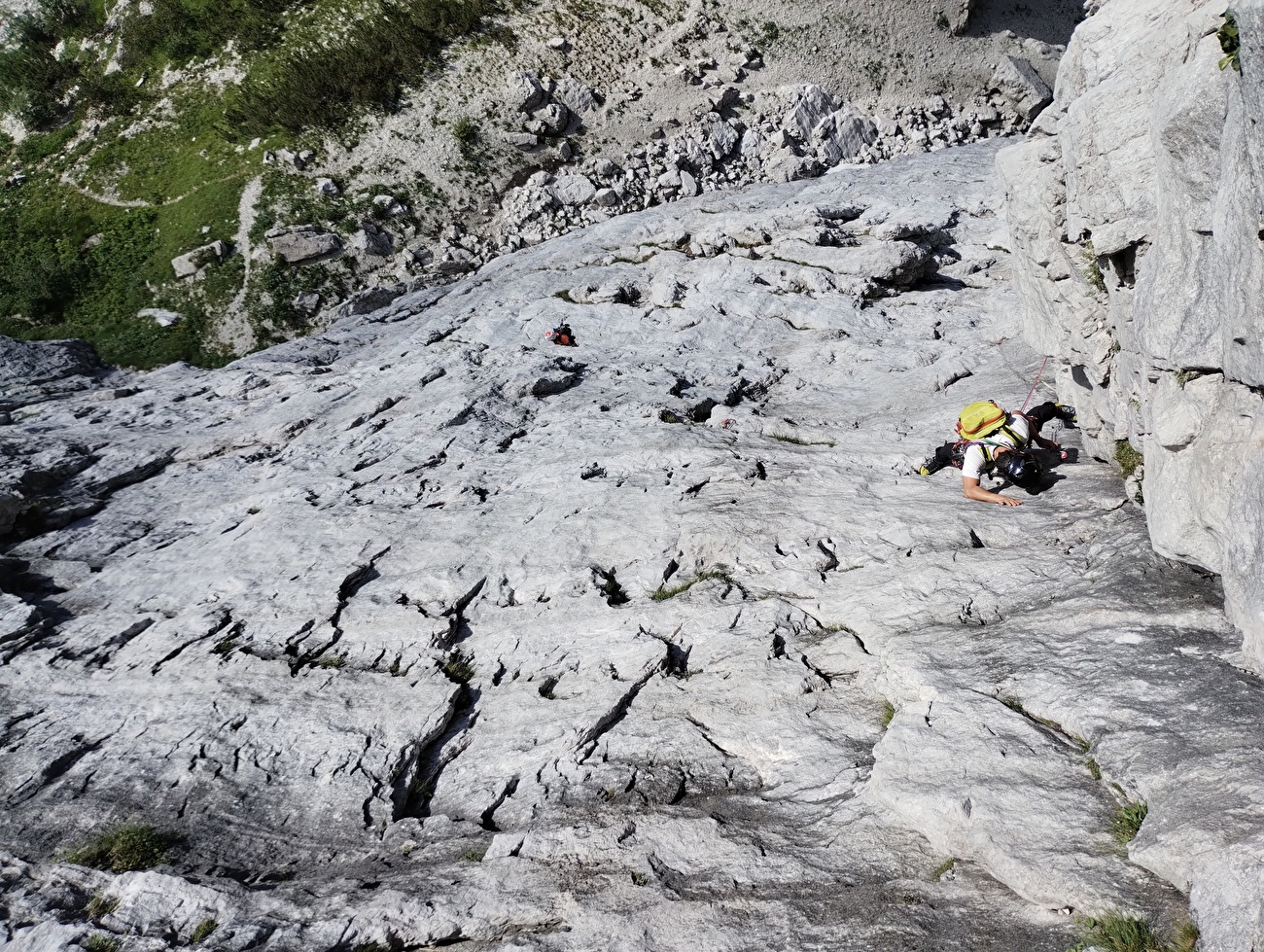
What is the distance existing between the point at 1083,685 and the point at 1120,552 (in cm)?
325

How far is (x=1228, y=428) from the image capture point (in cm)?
936

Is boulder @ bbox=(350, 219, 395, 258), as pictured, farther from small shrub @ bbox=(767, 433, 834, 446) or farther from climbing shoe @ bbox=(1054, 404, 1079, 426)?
climbing shoe @ bbox=(1054, 404, 1079, 426)

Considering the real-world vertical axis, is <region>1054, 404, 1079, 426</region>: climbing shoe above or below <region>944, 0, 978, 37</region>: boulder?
below

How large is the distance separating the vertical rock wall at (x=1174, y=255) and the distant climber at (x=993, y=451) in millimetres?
1496

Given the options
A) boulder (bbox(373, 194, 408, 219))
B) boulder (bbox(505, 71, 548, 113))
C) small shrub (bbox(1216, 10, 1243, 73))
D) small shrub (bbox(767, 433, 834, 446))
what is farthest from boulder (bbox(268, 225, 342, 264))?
small shrub (bbox(1216, 10, 1243, 73))

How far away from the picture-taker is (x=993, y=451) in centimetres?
1502

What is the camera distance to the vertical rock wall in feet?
27.2

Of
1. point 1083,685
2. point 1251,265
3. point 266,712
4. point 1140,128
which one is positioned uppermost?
point 1140,128

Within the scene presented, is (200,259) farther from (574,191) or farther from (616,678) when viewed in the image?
(616,678)

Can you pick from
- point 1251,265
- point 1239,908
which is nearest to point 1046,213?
point 1251,265

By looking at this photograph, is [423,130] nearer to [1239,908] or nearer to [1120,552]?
[1120,552]

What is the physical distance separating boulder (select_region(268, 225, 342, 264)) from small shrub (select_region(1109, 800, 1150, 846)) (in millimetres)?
45657

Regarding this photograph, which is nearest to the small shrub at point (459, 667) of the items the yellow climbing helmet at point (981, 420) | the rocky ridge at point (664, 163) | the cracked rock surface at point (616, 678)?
the cracked rock surface at point (616, 678)

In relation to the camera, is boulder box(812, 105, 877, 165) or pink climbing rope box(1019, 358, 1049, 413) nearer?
pink climbing rope box(1019, 358, 1049, 413)
